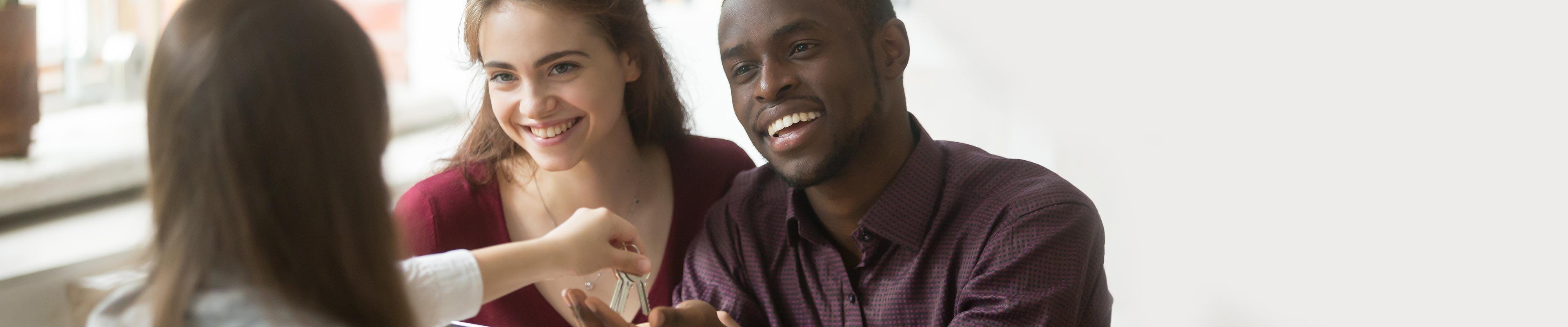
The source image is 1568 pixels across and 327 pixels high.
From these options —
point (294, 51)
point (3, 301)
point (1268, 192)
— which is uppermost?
point (294, 51)

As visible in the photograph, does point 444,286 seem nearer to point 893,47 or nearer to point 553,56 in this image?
point 553,56

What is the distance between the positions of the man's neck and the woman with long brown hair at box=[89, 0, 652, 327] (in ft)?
2.08

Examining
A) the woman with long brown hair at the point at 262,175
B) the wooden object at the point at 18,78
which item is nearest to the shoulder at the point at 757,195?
the woman with long brown hair at the point at 262,175

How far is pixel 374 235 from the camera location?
0.84 m

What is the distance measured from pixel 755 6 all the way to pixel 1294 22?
3.28 ft

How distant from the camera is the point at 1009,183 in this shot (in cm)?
131

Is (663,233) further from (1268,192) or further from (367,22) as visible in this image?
(367,22)

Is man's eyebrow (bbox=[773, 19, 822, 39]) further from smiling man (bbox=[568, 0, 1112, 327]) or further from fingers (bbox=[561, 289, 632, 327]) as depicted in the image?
fingers (bbox=[561, 289, 632, 327])

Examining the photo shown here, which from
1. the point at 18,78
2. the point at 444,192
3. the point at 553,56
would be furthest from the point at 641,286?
the point at 18,78

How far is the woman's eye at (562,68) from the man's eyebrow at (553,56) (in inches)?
1.0

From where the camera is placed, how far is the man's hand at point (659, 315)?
3.68 ft

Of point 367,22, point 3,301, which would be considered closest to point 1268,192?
point 3,301

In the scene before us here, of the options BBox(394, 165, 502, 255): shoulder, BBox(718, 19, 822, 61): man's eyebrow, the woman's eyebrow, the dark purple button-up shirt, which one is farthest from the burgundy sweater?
BBox(718, 19, 822, 61): man's eyebrow

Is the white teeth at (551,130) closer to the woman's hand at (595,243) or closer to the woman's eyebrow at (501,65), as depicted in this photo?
the woman's eyebrow at (501,65)
